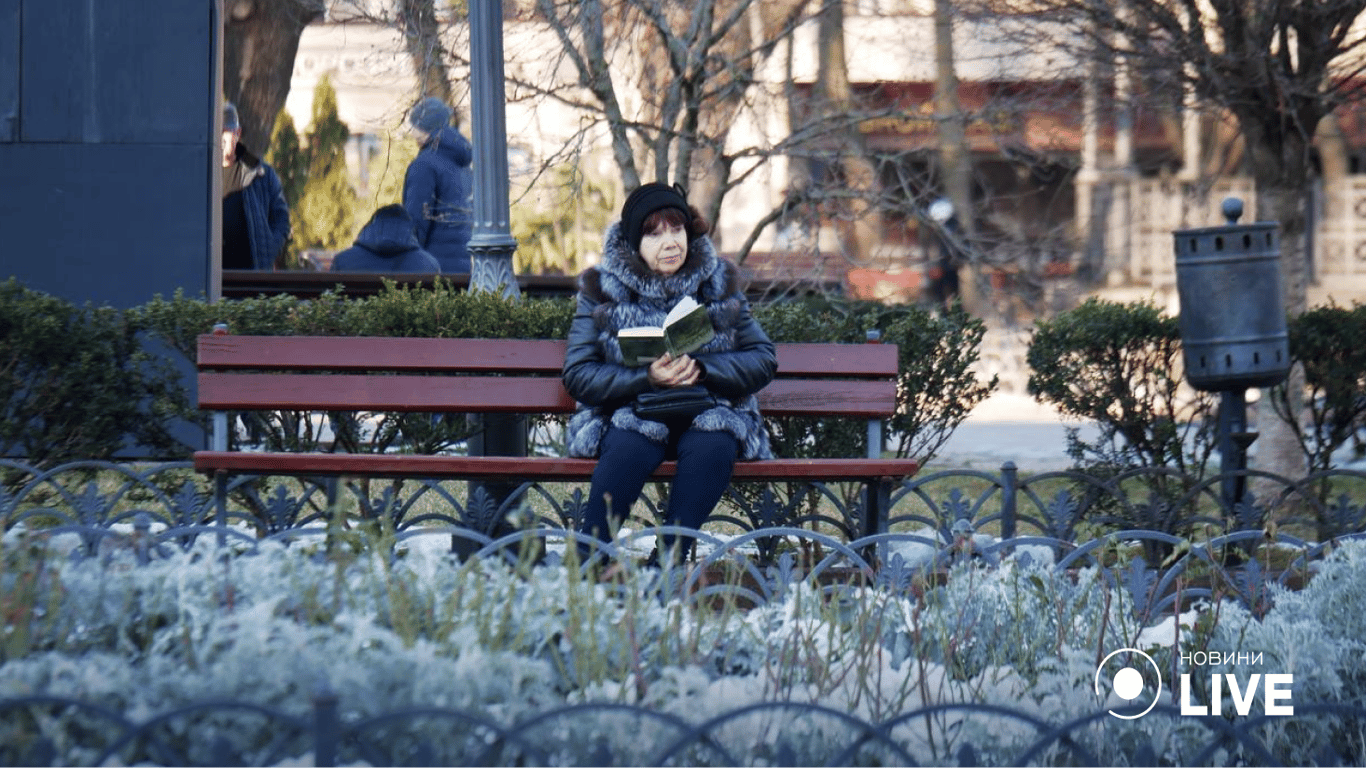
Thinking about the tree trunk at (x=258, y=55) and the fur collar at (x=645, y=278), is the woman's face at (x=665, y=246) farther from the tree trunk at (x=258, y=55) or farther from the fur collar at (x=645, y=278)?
the tree trunk at (x=258, y=55)

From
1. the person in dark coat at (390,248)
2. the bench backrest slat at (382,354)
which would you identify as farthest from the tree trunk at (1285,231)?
the person in dark coat at (390,248)

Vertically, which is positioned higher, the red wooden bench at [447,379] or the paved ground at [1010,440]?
the red wooden bench at [447,379]

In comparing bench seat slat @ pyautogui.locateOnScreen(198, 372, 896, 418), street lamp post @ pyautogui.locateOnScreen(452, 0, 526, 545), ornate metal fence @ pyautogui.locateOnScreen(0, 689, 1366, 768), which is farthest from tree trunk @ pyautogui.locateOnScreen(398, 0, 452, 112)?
ornate metal fence @ pyautogui.locateOnScreen(0, 689, 1366, 768)

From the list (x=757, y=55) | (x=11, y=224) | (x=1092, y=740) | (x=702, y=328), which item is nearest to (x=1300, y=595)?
(x=1092, y=740)

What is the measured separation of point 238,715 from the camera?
2992 mm

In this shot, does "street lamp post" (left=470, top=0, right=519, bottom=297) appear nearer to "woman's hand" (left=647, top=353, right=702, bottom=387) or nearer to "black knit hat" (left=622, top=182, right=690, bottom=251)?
"black knit hat" (left=622, top=182, right=690, bottom=251)

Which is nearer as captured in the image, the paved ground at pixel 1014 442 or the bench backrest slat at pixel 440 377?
the bench backrest slat at pixel 440 377

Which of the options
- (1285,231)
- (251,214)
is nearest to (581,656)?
(1285,231)

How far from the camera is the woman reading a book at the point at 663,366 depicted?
18.4 feet

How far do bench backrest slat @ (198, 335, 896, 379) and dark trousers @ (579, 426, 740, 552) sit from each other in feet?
1.97

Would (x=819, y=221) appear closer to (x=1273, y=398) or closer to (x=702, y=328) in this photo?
(x=1273, y=398)

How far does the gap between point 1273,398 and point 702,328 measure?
11.8ft

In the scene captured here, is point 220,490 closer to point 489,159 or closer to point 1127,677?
point 489,159

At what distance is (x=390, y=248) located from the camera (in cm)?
1148
